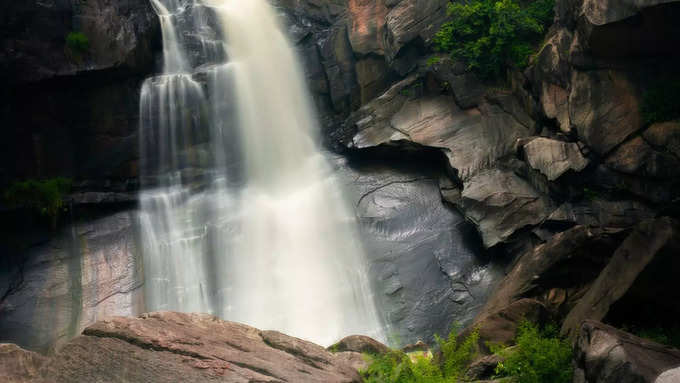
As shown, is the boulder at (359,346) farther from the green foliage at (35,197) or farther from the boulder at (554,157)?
the green foliage at (35,197)

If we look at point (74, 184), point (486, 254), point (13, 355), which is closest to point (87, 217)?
point (74, 184)

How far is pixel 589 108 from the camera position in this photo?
37.6ft

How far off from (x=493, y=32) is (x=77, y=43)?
11.1m

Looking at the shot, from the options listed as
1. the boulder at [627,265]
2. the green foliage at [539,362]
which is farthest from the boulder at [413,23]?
the green foliage at [539,362]

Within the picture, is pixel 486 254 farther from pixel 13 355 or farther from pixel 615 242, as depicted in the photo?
pixel 13 355

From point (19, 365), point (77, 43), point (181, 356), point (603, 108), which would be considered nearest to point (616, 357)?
point (181, 356)

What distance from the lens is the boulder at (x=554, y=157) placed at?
11430 millimetres

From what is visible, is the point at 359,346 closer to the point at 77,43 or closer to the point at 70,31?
the point at 77,43

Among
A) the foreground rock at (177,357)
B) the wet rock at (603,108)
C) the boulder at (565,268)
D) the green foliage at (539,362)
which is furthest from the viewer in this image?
the wet rock at (603,108)

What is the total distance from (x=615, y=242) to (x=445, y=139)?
629 centimetres

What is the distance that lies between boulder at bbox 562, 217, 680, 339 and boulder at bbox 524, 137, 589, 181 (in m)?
4.33

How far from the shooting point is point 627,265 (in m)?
7.09

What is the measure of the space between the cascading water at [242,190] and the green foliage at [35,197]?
217 cm

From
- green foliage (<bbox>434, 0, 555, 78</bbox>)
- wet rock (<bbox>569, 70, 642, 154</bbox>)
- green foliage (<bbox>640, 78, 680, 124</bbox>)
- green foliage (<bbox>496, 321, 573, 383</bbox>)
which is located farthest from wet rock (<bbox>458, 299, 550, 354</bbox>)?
green foliage (<bbox>434, 0, 555, 78</bbox>)
